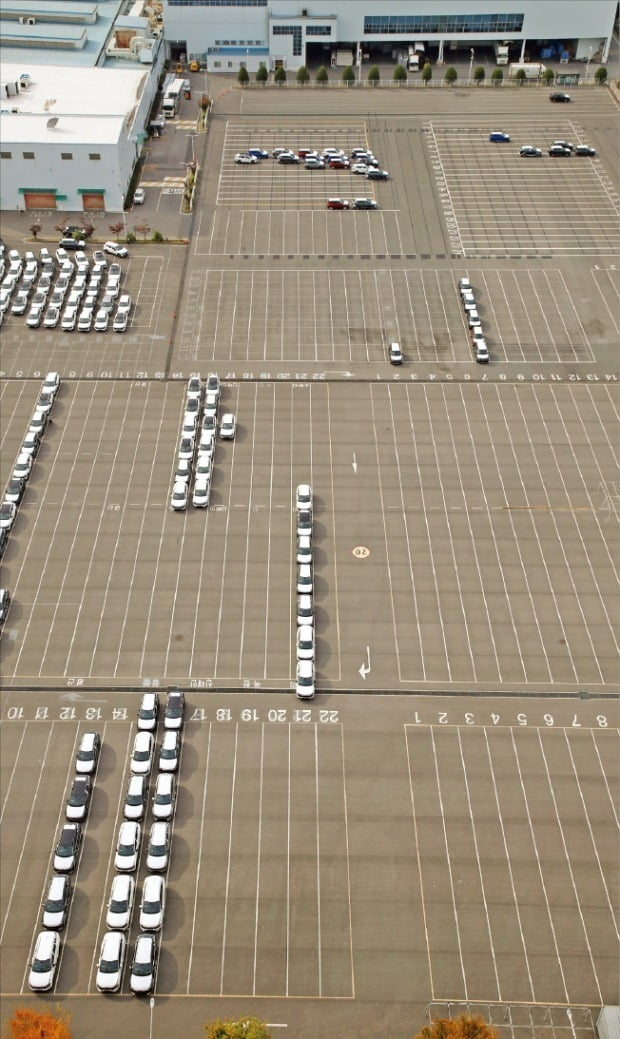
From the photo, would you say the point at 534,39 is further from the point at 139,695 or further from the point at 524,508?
the point at 139,695

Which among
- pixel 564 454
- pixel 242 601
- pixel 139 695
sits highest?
pixel 564 454

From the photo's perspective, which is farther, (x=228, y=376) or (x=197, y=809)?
(x=228, y=376)

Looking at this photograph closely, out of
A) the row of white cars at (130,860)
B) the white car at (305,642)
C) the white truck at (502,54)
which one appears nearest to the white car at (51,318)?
the white car at (305,642)

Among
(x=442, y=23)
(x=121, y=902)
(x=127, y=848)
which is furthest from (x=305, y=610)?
(x=442, y=23)

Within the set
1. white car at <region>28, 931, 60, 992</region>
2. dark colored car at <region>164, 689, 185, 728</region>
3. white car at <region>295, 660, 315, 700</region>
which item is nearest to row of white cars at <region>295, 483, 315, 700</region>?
white car at <region>295, 660, 315, 700</region>

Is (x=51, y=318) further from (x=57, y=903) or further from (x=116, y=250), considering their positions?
(x=57, y=903)

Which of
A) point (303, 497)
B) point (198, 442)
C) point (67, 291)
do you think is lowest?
point (303, 497)

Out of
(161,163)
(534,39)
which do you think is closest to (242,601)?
(161,163)

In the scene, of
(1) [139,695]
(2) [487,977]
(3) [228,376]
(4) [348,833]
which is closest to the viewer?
(2) [487,977]
